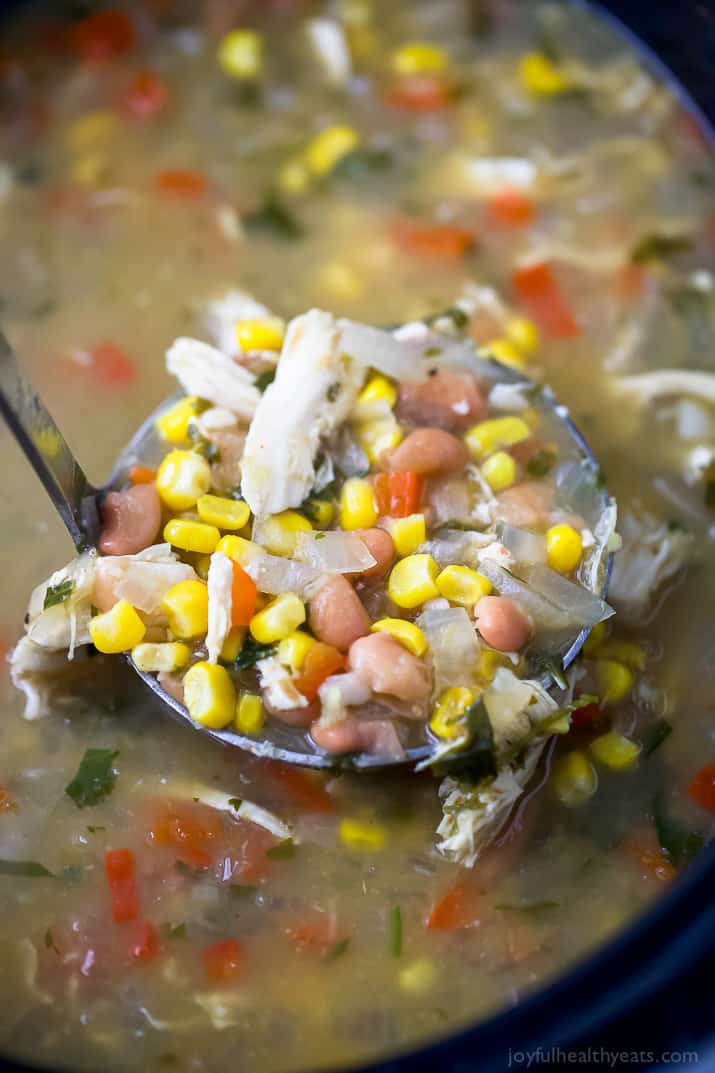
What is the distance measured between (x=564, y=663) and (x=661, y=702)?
0.37 m

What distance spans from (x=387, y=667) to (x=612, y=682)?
24.7 inches

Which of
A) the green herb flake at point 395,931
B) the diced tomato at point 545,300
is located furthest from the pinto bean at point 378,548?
the diced tomato at point 545,300

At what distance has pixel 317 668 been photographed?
82.0 inches

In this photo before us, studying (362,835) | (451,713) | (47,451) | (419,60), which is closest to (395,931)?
(362,835)

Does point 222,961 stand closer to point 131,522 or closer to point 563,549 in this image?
point 131,522

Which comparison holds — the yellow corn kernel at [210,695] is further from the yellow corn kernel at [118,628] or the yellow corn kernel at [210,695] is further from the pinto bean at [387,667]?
the pinto bean at [387,667]

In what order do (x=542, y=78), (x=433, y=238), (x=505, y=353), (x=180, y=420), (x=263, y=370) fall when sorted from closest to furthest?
(x=180, y=420) → (x=263, y=370) → (x=505, y=353) → (x=433, y=238) → (x=542, y=78)

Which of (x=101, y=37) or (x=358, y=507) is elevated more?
(x=101, y=37)

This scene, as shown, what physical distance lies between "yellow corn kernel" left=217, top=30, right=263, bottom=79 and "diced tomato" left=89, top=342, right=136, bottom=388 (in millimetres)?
1125

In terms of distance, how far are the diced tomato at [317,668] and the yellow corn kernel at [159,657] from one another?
9.9 inches

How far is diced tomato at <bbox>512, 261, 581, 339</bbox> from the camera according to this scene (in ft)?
10.0

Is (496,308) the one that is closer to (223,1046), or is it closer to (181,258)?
(181,258)

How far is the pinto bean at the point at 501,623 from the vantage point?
212 cm

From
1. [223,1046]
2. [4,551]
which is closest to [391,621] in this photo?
[223,1046]
